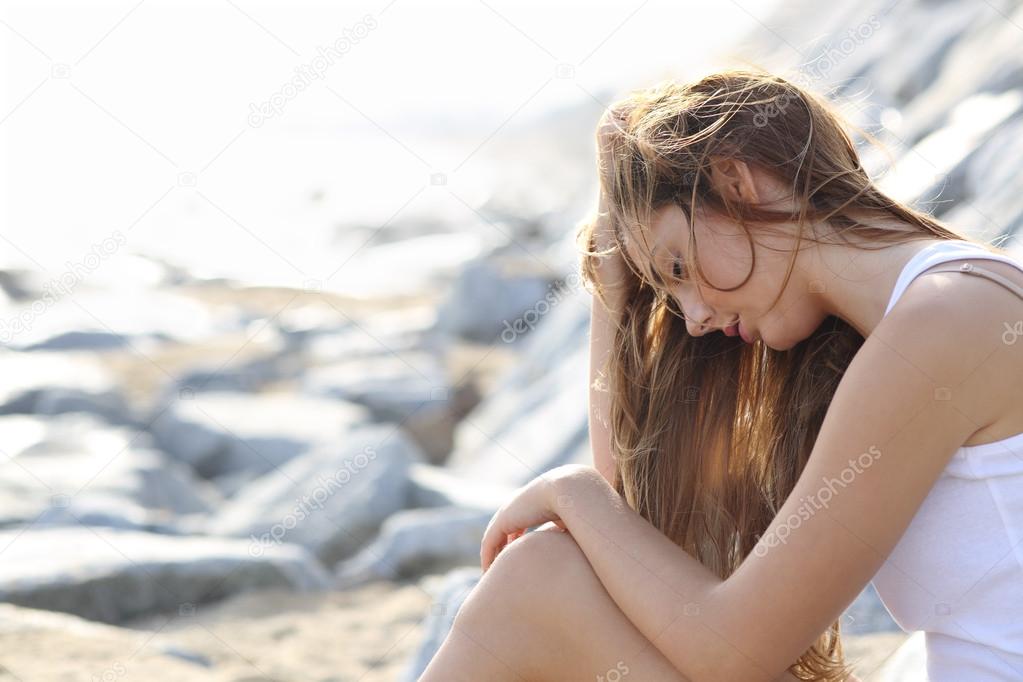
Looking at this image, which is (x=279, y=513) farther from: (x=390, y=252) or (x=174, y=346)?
(x=390, y=252)

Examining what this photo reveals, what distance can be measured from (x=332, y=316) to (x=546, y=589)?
10.8 meters

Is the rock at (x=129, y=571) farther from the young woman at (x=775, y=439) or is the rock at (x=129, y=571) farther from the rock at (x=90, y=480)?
the young woman at (x=775, y=439)

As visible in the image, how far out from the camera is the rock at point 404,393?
7496mm

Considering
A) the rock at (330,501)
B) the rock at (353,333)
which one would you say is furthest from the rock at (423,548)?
the rock at (353,333)

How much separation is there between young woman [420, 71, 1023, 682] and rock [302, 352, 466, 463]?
16.9 feet

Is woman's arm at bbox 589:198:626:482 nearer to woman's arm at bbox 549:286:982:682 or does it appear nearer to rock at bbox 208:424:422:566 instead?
woman's arm at bbox 549:286:982:682

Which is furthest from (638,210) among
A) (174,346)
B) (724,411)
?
(174,346)

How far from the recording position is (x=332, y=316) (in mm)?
12484

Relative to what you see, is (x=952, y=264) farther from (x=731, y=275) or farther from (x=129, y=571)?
(x=129, y=571)

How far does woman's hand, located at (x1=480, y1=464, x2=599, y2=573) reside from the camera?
6.64ft

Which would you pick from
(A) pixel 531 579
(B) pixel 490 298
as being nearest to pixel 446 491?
(A) pixel 531 579

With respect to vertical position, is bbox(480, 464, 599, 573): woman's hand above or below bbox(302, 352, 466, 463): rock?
above

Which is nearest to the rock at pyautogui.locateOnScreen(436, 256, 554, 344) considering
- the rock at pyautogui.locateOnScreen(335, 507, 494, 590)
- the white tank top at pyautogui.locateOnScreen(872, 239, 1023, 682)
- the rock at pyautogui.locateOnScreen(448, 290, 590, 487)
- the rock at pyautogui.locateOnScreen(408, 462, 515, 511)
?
the rock at pyautogui.locateOnScreen(448, 290, 590, 487)

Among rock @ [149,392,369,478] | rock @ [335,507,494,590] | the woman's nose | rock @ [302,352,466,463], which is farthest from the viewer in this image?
rock @ [302,352,466,463]
